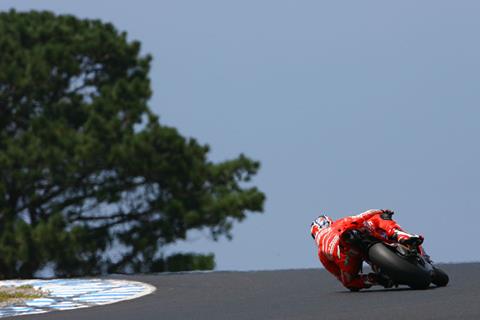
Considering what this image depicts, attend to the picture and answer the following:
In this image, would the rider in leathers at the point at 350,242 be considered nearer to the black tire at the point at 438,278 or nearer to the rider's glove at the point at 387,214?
the rider's glove at the point at 387,214

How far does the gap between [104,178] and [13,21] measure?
574cm

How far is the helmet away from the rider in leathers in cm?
34

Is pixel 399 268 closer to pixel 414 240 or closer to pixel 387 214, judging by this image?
pixel 414 240

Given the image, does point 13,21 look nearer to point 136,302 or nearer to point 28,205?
point 28,205

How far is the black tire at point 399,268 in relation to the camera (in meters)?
12.4

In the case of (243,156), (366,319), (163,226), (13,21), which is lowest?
(366,319)

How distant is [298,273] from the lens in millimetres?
18297

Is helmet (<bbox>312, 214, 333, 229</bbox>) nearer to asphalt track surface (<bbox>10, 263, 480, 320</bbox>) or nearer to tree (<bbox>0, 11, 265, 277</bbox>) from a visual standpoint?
asphalt track surface (<bbox>10, 263, 480, 320</bbox>)

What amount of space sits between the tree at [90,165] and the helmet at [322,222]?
→ 1581 centimetres

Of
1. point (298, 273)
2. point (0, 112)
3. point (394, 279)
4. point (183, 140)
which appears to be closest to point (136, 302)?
point (394, 279)

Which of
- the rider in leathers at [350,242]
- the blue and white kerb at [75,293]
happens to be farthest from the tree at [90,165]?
the rider in leathers at [350,242]

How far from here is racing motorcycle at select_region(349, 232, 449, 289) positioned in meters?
12.4

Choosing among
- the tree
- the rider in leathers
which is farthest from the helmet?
the tree

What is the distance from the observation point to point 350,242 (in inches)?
515
